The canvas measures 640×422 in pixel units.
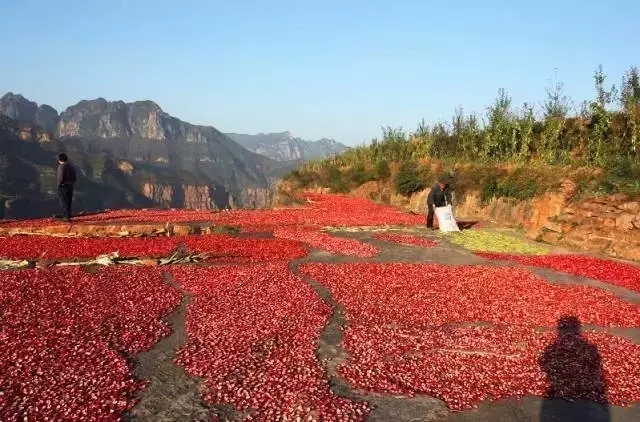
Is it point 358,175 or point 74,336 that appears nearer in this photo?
point 74,336

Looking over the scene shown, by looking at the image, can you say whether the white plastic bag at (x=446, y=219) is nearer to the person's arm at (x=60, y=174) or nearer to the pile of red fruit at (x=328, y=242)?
the pile of red fruit at (x=328, y=242)

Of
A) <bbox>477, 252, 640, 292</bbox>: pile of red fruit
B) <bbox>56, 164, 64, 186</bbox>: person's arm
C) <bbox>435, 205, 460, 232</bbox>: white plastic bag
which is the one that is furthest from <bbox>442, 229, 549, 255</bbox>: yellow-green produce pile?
<bbox>56, 164, 64, 186</bbox>: person's arm

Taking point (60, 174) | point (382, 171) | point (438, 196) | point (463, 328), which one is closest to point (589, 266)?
point (438, 196)

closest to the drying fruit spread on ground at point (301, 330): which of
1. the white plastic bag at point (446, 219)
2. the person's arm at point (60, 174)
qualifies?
the person's arm at point (60, 174)

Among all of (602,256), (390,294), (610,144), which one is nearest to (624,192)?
(602,256)

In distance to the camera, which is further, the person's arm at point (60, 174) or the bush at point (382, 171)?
the bush at point (382, 171)

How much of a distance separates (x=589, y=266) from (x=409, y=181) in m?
24.4

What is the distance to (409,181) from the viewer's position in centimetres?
4347

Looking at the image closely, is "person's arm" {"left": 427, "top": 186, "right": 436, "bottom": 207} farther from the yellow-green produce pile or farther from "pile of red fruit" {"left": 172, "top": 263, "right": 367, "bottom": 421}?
"pile of red fruit" {"left": 172, "top": 263, "right": 367, "bottom": 421}

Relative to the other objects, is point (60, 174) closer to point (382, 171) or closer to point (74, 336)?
point (74, 336)

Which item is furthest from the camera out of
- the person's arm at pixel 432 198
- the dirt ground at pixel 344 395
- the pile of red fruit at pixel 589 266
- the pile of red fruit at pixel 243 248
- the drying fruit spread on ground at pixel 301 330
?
the person's arm at pixel 432 198

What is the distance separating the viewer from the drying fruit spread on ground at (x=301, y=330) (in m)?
8.10

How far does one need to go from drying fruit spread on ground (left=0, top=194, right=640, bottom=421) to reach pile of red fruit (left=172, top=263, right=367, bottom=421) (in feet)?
0.12

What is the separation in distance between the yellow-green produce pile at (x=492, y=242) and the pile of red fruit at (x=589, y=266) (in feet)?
3.91
